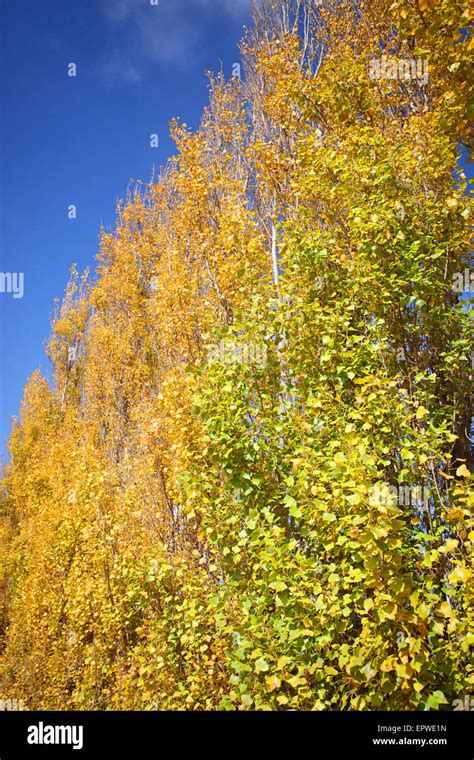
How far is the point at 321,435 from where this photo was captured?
330cm

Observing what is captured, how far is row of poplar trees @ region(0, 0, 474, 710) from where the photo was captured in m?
2.63

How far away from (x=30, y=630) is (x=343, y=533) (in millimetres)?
10159

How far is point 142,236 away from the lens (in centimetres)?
1534

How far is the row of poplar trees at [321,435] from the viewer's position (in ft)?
8.62

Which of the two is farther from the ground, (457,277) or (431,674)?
(457,277)

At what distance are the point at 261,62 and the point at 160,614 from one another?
10092 mm

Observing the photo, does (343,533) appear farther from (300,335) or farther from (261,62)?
(261,62)

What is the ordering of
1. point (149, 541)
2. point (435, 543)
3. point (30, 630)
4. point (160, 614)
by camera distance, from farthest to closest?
point (30, 630) < point (149, 541) < point (160, 614) < point (435, 543)
